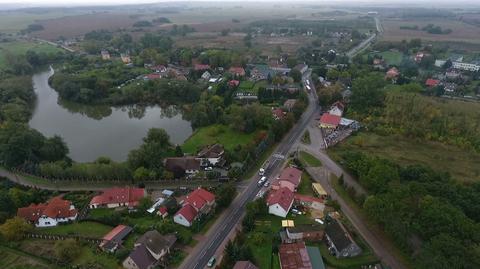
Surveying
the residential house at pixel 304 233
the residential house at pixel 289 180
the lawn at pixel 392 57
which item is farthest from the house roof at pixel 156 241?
the lawn at pixel 392 57

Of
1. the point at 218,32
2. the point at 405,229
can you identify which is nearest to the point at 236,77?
the point at 405,229

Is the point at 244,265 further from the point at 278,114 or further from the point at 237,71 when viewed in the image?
the point at 237,71

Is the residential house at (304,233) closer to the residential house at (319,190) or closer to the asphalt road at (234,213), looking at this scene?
the asphalt road at (234,213)

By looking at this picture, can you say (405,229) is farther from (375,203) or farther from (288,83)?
(288,83)

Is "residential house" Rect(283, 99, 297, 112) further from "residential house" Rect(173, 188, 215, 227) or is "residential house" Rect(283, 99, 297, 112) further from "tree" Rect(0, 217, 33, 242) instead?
"tree" Rect(0, 217, 33, 242)

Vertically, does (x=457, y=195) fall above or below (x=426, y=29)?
below

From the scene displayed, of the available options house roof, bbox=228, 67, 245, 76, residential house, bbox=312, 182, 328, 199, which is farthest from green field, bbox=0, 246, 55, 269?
house roof, bbox=228, 67, 245, 76
